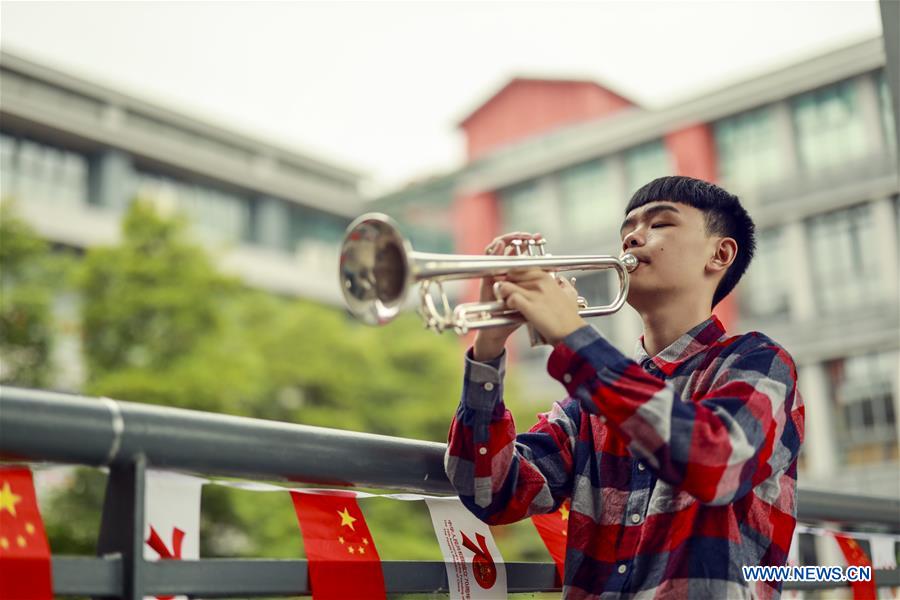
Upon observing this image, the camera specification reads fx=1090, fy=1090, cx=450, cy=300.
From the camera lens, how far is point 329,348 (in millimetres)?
19641

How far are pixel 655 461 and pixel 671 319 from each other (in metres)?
0.47

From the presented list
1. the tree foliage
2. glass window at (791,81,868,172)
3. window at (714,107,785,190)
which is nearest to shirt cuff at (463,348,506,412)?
the tree foliage

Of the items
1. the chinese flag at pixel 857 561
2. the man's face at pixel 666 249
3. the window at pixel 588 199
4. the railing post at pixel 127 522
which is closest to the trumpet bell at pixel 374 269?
the railing post at pixel 127 522

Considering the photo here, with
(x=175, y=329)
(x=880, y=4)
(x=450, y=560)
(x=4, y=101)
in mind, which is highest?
(x=4, y=101)

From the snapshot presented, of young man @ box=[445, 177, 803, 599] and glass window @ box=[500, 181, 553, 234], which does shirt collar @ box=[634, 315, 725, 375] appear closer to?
young man @ box=[445, 177, 803, 599]

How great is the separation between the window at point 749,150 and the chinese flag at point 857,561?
2261 centimetres

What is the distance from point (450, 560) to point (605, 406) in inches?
20.0

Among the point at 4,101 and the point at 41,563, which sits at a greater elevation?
the point at 4,101

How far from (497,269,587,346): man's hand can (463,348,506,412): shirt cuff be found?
0.14m

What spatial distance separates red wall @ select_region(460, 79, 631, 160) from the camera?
31.1m

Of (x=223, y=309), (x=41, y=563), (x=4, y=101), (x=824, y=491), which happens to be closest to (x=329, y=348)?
(x=223, y=309)

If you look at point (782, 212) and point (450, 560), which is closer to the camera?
point (450, 560)

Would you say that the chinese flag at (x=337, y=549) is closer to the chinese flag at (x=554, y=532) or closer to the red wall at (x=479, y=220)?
the chinese flag at (x=554, y=532)

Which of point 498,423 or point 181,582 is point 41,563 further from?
point 498,423
